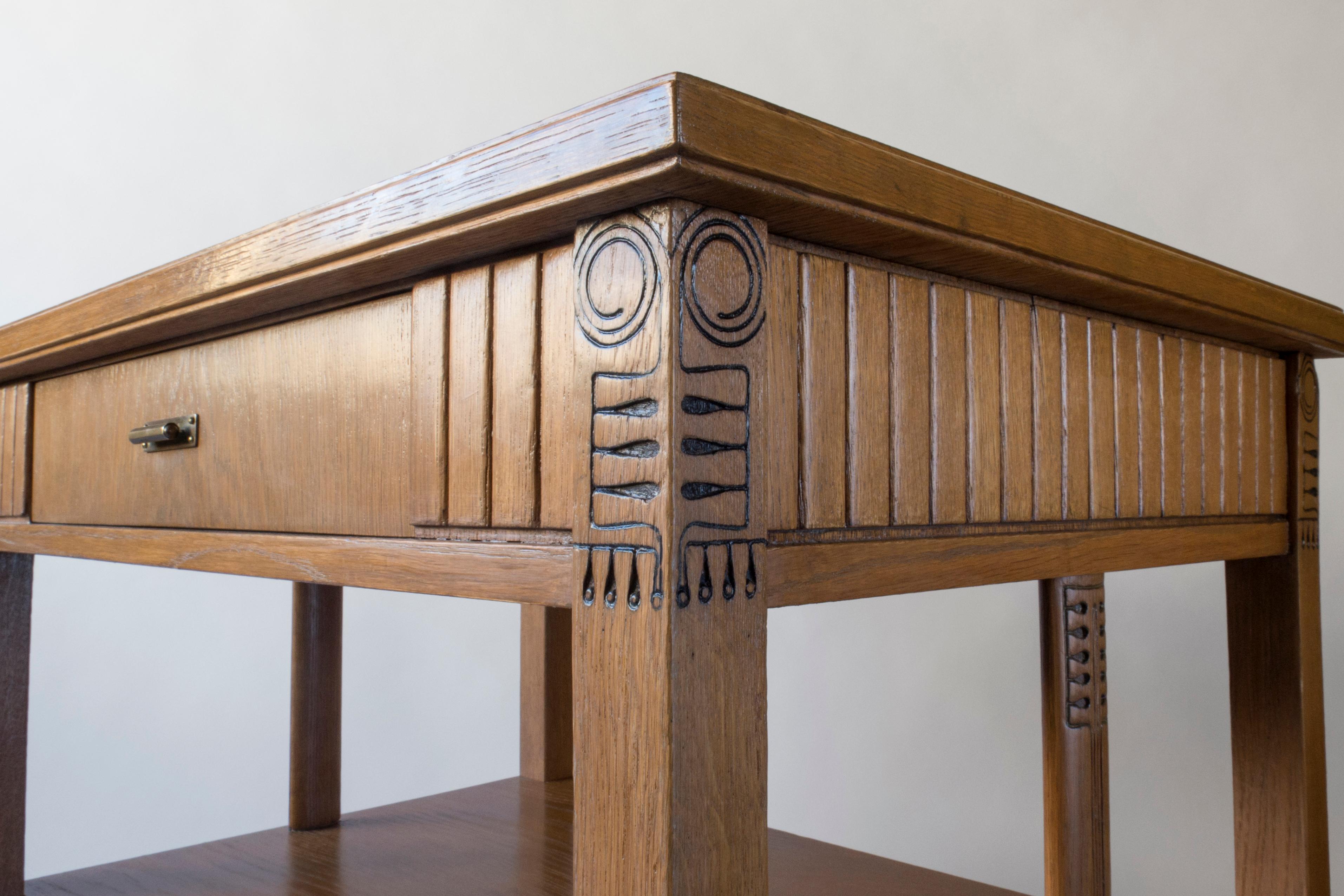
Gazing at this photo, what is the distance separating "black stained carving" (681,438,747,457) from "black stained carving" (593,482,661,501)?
22mm

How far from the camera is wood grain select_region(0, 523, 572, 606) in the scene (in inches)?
25.2

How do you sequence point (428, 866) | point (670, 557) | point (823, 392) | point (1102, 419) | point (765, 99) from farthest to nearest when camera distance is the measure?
1. point (765, 99)
2. point (428, 866)
3. point (1102, 419)
4. point (823, 392)
5. point (670, 557)

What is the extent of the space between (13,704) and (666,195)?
114cm

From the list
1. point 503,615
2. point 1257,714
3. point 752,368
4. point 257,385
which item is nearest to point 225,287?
point 257,385

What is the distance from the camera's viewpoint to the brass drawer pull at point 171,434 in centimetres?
92

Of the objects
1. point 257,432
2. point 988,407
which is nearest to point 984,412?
point 988,407

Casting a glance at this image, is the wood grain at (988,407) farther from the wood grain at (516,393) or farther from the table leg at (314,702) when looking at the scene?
the table leg at (314,702)

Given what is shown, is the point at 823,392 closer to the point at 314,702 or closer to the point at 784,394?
the point at 784,394

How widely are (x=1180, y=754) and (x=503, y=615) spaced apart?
1427 mm

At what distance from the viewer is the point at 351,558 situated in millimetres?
771

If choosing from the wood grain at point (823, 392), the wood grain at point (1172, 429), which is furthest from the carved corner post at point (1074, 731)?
the wood grain at point (823, 392)

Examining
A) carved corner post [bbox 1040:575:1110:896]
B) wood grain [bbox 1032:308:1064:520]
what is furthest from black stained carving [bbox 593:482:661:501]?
carved corner post [bbox 1040:575:1110:896]

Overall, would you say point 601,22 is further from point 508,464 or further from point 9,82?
point 508,464

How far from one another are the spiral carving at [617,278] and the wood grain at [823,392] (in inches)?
4.7
